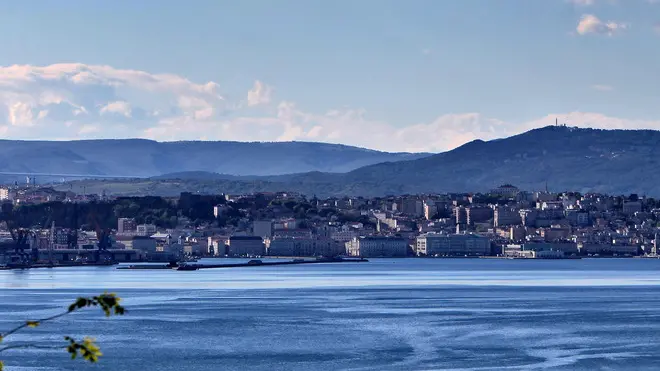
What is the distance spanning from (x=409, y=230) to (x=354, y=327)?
4710 inches

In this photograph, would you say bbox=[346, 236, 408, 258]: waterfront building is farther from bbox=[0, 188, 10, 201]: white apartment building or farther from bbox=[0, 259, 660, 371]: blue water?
bbox=[0, 259, 660, 371]: blue water

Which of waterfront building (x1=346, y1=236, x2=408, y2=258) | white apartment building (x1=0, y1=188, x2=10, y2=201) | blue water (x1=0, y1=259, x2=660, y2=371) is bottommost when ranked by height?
blue water (x1=0, y1=259, x2=660, y2=371)

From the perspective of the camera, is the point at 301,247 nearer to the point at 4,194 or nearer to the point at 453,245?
the point at 453,245

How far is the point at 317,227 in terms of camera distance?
156875 mm

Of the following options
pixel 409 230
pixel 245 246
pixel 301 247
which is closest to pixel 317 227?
pixel 409 230

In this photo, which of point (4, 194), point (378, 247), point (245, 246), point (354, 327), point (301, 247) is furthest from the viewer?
point (4, 194)

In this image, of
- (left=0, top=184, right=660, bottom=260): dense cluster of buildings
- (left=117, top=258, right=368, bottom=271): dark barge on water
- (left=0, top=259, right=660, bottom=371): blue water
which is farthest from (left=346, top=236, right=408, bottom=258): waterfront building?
(left=0, top=259, right=660, bottom=371): blue water

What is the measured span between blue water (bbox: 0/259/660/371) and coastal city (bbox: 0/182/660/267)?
51.8 metres

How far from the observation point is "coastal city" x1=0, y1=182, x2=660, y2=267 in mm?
127250

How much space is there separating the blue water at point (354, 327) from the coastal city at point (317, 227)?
170 ft

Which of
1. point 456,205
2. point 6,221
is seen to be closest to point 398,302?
point 6,221

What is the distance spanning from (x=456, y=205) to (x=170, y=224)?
3501 centimetres

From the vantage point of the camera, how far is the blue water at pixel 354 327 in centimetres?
3138

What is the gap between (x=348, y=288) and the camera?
63281 millimetres
